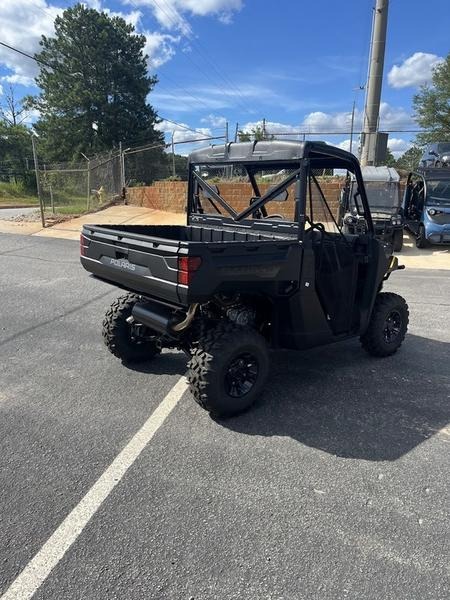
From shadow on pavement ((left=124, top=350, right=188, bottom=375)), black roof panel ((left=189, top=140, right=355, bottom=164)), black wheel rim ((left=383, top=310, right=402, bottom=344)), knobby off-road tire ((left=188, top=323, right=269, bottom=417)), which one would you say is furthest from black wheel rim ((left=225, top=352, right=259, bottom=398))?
black wheel rim ((left=383, top=310, right=402, bottom=344))

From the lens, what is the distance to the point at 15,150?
42.3 metres

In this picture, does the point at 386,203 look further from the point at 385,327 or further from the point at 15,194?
the point at 15,194

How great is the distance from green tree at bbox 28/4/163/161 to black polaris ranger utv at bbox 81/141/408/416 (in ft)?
127

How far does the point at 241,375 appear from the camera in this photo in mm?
3553

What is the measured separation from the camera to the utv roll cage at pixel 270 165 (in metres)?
3.54

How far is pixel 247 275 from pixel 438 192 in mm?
11541

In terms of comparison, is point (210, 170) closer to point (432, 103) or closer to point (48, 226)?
point (48, 226)

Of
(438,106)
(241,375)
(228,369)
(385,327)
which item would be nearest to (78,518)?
(228,369)

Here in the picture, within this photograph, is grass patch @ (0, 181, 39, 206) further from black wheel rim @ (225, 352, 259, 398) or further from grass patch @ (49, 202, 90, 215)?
black wheel rim @ (225, 352, 259, 398)

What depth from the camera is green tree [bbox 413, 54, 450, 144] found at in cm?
2989

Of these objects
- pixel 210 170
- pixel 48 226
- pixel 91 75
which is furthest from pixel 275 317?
pixel 91 75

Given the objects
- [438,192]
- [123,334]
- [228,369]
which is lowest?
[123,334]

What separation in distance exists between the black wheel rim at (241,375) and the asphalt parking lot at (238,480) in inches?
8.4

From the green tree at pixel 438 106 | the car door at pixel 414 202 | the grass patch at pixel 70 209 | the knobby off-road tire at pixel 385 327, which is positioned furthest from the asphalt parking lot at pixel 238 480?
the green tree at pixel 438 106
